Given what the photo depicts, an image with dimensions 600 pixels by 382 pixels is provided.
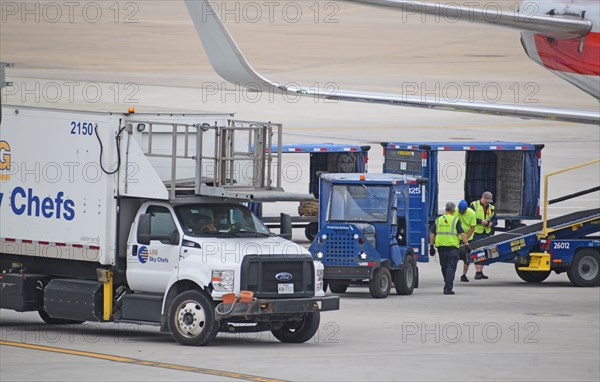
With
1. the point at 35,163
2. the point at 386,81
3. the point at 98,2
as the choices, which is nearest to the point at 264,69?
the point at 386,81

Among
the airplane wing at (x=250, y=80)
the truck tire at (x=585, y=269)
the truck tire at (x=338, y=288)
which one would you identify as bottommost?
the truck tire at (x=338, y=288)

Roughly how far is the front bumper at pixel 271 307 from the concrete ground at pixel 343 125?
1.60 feet

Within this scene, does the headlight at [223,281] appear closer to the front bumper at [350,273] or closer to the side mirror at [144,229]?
the side mirror at [144,229]

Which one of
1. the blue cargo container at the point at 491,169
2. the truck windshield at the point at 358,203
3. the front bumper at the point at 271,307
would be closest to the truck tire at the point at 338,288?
the truck windshield at the point at 358,203

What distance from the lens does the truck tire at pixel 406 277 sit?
76.8ft

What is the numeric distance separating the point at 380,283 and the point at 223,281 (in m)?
6.34

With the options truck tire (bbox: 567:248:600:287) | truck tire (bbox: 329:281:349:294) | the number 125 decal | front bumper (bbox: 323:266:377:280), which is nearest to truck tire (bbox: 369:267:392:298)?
front bumper (bbox: 323:266:377:280)

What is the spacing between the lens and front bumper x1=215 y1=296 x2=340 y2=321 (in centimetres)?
1683

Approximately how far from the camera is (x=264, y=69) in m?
69.4

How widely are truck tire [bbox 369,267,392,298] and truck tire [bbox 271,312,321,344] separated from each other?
184 inches

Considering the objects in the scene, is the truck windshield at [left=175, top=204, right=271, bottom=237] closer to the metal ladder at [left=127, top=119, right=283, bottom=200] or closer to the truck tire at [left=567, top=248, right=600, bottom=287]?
the metal ladder at [left=127, top=119, right=283, bottom=200]

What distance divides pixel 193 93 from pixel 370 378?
148 feet

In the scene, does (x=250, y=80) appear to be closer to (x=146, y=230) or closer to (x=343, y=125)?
(x=146, y=230)

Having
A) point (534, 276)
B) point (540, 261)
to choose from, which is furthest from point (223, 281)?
point (534, 276)
